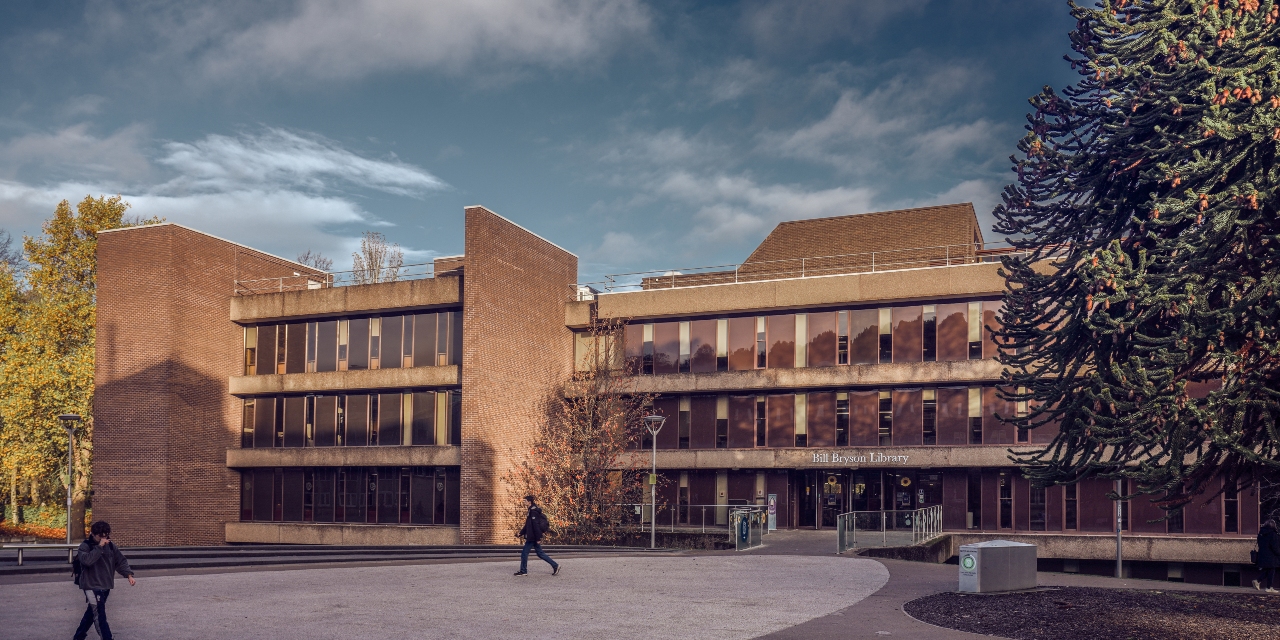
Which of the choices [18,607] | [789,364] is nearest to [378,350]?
[789,364]

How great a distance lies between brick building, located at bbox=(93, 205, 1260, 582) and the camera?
123 feet

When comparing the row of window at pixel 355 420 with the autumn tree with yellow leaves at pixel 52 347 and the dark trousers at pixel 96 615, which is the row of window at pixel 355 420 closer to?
the autumn tree with yellow leaves at pixel 52 347

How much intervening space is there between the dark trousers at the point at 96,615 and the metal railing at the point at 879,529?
1997cm

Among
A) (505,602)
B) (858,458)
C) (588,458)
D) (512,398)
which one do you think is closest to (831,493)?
(858,458)

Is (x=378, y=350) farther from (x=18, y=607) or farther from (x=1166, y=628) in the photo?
(x=1166, y=628)

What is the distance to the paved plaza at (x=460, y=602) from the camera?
1355cm

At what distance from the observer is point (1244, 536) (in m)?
34.4

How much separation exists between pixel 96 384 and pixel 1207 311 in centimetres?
3891

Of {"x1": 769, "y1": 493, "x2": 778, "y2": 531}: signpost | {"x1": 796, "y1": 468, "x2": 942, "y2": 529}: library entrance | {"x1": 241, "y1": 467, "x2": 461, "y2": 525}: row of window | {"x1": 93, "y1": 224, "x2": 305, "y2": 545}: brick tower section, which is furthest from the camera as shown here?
{"x1": 241, "y1": 467, "x2": 461, "y2": 525}: row of window

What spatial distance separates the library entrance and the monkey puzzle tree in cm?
2247

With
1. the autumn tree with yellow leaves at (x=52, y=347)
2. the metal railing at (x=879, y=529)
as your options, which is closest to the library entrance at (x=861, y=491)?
the metal railing at (x=879, y=529)

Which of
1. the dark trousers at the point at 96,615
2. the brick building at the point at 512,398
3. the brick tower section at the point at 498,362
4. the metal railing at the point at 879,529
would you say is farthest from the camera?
the brick tower section at the point at 498,362

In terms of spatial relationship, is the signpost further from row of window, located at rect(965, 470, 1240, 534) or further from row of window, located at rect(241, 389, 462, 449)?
row of window, located at rect(241, 389, 462, 449)

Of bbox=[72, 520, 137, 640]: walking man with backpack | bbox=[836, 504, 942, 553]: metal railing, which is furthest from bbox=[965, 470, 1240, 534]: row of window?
bbox=[72, 520, 137, 640]: walking man with backpack
